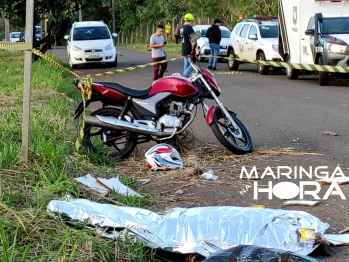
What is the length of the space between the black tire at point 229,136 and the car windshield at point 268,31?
15.4 metres

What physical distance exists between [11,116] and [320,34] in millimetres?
11321

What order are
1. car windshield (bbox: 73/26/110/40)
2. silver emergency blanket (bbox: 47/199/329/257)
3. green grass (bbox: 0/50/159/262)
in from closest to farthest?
green grass (bbox: 0/50/159/262) → silver emergency blanket (bbox: 47/199/329/257) → car windshield (bbox: 73/26/110/40)

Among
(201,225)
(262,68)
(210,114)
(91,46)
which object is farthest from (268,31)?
(201,225)

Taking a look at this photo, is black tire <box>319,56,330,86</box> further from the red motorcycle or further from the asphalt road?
the red motorcycle

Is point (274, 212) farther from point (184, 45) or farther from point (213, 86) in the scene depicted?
point (184, 45)

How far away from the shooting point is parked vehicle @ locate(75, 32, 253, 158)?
8203mm

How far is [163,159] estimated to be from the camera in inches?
307

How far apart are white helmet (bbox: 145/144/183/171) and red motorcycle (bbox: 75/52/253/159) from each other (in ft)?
1.35

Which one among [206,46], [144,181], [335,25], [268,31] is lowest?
[144,181]

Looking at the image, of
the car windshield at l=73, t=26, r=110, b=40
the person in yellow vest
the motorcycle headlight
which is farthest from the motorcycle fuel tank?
the person in yellow vest

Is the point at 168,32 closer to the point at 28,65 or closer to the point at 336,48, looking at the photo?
the point at 336,48

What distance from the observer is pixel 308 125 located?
36.8ft

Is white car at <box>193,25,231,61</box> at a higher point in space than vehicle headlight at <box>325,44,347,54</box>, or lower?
lower

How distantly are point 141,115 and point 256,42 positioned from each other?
15.7 metres
